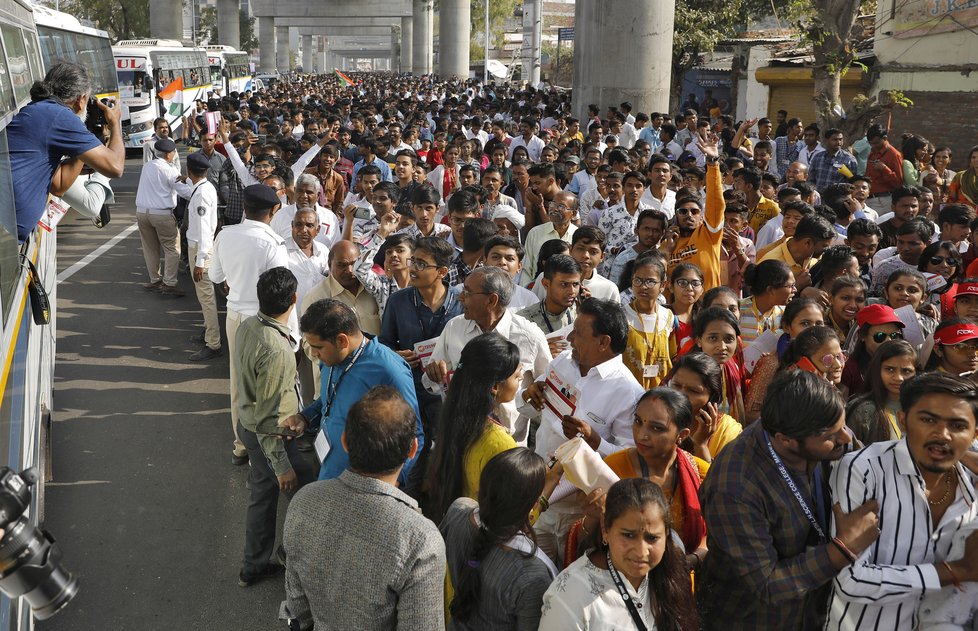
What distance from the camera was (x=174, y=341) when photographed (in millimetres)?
9344

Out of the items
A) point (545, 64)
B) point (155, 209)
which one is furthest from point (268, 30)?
point (155, 209)

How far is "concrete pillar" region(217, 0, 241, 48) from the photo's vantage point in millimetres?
70062

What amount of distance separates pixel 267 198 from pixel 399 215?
1.23 meters

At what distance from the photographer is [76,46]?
18.9m

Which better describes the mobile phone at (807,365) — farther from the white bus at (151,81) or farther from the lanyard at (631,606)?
the white bus at (151,81)

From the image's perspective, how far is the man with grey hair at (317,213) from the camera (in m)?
7.66

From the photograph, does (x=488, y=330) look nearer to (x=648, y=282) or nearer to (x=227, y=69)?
(x=648, y=282)

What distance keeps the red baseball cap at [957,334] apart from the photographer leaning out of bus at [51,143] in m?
4.29

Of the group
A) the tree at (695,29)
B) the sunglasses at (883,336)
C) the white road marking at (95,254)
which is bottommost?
the white road marking at (95,254)

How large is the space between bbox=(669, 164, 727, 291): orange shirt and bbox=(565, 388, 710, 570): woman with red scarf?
10.7 feet

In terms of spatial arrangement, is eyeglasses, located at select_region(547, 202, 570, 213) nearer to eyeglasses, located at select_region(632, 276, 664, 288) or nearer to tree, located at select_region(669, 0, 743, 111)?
eyeglasses, located at select_region(632, 276, 664, 288)

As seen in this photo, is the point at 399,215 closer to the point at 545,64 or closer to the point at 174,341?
the point at 174,341

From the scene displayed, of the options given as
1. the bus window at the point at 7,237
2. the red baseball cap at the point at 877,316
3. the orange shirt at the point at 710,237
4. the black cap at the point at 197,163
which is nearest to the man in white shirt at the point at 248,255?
the bus window at the point at 7,237

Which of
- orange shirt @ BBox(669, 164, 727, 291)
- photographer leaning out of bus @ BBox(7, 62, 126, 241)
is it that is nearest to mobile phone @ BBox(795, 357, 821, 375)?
orange shirt @ BBox(669, 164, 727, 291)
